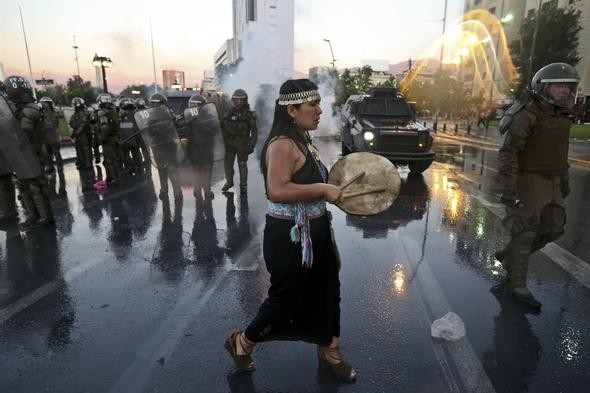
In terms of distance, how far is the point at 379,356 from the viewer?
9.58 feet

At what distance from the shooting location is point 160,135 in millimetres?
7609

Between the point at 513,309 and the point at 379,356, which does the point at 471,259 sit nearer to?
the point at 513,309

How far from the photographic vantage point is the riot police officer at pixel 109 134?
9.02m

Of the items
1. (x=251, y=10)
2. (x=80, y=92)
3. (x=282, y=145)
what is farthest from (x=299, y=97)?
(x=251, y=10)

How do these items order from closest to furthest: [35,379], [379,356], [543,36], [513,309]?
[35,379], [379,356], [513,309], [543,36]

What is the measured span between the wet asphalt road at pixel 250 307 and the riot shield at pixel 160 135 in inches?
57.8

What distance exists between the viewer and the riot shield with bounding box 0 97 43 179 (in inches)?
216

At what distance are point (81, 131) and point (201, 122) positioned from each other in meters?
5.33

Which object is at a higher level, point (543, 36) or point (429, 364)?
point (543, 36)

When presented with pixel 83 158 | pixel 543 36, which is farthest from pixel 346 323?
pixel 543 36

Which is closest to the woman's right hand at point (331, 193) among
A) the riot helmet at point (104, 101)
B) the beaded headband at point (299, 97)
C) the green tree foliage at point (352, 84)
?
the beaded headband at point (299, 97)

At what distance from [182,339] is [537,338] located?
9.07ft

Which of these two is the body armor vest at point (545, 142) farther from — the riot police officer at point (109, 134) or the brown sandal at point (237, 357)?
the riot police officer at point (109, 134)

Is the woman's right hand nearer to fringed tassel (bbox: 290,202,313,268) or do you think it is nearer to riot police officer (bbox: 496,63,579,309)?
fringed tassel (bbox: 290,202,313,268)
